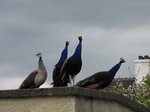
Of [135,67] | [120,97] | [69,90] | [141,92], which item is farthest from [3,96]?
[135,67]

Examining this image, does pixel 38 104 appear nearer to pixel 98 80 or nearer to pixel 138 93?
pixel 98 80

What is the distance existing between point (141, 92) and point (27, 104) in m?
11.4

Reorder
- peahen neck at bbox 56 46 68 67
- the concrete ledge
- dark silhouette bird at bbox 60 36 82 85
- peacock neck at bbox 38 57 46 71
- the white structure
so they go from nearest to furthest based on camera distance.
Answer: the concrete ledge → peacock neck at bbox 38 57 46 71 → dark silhouette bird at bbox 60 36 82 85 → peahen neck at bbox 56 46 68 67 → the white structure

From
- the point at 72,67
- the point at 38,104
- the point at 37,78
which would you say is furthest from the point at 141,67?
the point at 38,104

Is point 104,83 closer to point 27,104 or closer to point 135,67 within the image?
point 27,104

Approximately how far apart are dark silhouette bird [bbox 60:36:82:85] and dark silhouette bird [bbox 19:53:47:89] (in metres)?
0.52

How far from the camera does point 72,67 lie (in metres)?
10.3

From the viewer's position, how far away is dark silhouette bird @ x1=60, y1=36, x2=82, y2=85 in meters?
10.3

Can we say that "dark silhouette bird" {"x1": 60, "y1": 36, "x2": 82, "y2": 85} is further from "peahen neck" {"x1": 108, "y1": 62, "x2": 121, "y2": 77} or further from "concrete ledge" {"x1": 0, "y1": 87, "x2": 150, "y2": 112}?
"peahen neck" {"x1": 108, "y1": 62, "x2": 121, "y2": 77}

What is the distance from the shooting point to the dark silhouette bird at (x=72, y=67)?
1028 centimetres

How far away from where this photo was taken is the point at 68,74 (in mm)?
10406

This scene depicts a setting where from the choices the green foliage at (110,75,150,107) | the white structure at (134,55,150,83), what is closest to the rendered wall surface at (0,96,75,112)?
the green foliage at (110,75,150,107)

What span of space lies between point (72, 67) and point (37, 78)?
2.56ft

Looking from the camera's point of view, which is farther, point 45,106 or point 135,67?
point 135,67
